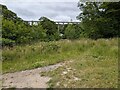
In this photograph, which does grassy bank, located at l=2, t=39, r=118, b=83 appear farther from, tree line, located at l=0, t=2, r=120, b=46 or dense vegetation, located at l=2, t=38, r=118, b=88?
tree line, located at l=0, t=2, r=120, b=46

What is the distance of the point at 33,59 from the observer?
28.3ft

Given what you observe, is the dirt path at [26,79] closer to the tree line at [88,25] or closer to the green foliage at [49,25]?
the tree line at [88,25]

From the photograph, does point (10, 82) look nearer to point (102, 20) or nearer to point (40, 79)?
point (40, 79)

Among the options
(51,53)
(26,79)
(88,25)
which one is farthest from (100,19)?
(26,79)

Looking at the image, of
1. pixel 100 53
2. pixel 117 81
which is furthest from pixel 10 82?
pixel 100 53

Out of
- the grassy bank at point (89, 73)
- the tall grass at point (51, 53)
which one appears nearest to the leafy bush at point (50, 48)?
the tall grass at point (51, 53)

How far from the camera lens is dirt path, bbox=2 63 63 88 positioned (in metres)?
5.56

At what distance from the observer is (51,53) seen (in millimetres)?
9305

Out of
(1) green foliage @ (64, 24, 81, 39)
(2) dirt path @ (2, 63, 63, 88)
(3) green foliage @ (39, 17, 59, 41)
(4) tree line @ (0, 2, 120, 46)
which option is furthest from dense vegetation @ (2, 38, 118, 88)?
(3) green foliage @ (39, 17, 59, 41)

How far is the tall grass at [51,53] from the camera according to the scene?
25.3 ft

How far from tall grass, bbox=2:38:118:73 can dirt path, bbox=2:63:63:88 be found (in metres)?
0.46

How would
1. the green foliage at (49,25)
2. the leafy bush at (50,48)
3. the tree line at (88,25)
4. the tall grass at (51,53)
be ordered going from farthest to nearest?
the green foliage at (49,25)
the tree line at (88,25)
the leafy bush at (50,48)
the tall grass at (51,53)

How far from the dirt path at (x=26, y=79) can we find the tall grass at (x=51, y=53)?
46 centimetres

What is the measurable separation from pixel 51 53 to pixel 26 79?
3.33 metres
